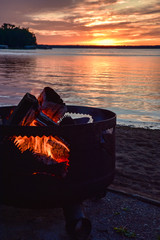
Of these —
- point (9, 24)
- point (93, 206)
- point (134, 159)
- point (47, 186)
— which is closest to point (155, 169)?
point (134, 159)

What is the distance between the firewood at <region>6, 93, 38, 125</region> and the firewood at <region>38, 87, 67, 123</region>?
5.5 inches

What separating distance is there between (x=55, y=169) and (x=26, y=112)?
576mm

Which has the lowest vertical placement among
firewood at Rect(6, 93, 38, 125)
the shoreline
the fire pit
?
the shoreline

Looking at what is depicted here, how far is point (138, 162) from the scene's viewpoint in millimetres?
4871

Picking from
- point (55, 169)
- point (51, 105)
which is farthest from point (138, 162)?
point (55, 169)

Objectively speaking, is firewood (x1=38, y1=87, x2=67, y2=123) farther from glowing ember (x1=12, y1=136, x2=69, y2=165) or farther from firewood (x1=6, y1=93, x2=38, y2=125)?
glowing ember (x1=12, y1=136, x2=69, y2=165)

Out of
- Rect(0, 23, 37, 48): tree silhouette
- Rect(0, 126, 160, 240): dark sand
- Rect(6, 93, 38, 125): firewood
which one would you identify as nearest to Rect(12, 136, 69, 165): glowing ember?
Rect(6, 93, 38, 125): firewood

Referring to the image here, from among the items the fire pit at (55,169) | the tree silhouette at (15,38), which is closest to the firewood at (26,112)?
the fire pit at (55,169)

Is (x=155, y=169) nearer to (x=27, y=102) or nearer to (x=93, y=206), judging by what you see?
(x=93, y=206)

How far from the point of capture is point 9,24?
16750cm

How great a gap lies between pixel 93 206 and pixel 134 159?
2106mm

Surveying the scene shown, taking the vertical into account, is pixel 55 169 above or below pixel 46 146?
below

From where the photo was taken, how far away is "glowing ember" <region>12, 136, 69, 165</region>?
224 centimetres

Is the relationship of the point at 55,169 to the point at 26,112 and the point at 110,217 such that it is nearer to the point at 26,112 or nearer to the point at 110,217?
the point at 26,112
